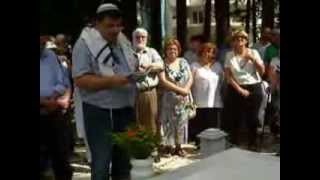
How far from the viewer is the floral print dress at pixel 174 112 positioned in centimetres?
606

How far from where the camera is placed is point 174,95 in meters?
6.16

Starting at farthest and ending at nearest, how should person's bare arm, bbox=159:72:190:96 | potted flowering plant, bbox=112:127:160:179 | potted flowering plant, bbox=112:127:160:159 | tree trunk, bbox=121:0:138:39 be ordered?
tree trunk, bbox=121:0:138:39, person's bare arm, bbox=159:72:190:96, potted flowering plant, bbox=112:127:160:159, potted flowering plant, bbox=112:127:160:179

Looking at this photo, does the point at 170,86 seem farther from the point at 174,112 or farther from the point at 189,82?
the point at 174,112

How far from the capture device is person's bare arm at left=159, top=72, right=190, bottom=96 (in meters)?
5.97

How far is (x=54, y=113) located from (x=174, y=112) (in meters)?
1.90

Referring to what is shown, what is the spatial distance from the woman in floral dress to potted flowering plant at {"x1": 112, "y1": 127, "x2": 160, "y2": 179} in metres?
2.18

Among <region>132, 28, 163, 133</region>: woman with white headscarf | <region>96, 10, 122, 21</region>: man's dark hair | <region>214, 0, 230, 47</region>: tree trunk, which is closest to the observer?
A: <region>96, 10, 122, 21</region>: man's dark hair

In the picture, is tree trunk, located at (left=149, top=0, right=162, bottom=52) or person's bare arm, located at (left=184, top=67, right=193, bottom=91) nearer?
person's bare arm, located at (left=184, top=67, right=193, bottom=91)

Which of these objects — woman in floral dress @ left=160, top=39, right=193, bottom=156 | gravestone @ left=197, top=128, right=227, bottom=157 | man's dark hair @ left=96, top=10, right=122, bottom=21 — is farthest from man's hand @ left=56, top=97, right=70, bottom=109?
woman in floral dress @ left=160, top=39, right=193, bottom=156

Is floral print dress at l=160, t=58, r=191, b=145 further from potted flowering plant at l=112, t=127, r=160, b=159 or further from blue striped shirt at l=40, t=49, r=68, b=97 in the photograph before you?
potted flowering plant at l=112, t=127, r=160, b=159

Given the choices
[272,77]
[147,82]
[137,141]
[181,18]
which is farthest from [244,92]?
[181,18]

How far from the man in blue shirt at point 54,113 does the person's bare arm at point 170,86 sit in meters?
1.43

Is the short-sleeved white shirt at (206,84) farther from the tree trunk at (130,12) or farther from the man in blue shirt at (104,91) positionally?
the man in blue shirt at (104,91)
